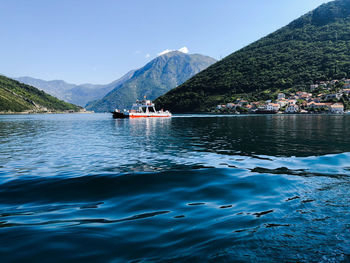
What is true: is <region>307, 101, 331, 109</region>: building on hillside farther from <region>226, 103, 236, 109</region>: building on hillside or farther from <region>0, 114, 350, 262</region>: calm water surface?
<region>0, 114, 350, 262</region>: calm water surface

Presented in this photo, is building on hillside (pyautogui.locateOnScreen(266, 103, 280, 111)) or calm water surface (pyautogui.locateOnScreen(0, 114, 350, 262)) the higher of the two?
building on hillside (pyautogui.locateOnScreen(266, 103, 280, 111))

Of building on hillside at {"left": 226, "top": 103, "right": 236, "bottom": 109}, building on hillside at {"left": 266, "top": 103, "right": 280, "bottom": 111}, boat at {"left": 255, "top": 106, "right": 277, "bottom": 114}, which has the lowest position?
boat at {"left": 255, "top": 106, "right": 277, "bottom": 114}

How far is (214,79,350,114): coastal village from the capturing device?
151m

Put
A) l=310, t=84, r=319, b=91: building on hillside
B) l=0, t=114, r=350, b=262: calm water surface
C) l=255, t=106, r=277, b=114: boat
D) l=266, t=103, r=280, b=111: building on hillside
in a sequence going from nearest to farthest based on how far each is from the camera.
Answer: l=0, t=114, r=350, b=262: calm water surface < l=255, t=106, r=277, b=114: boat < l=266, t=103, r=280, b=111: building on hillside < l=310, t=84, r=319, b=91: building on hillside

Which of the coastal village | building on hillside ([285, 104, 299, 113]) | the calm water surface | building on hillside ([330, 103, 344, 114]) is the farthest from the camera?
building on hillside ([285, 104, 299, 113])

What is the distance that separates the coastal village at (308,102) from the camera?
151 m

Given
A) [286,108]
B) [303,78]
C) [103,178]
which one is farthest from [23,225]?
[303,78]

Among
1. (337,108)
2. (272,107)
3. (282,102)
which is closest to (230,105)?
(272,107)

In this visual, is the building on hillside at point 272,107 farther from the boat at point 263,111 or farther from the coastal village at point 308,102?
the boat at point 263,111

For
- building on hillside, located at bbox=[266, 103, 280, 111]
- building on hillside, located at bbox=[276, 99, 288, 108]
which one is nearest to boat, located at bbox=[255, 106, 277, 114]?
building on hillside, located at bbox=[266, 103, 280, 111]

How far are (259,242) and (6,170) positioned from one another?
13.5 meters

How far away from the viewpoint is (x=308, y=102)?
530 feet

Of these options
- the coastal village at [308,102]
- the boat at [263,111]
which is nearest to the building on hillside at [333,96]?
the coastal village at [308,102]

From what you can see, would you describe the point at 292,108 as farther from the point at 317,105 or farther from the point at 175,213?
the point at 175,213
